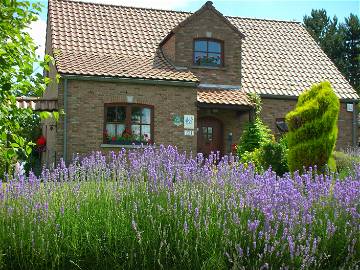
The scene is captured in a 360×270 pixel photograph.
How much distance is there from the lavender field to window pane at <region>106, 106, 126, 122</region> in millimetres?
12222

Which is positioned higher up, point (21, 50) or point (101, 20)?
point (101, 20)

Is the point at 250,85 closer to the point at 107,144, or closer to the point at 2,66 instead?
the point at 107,144

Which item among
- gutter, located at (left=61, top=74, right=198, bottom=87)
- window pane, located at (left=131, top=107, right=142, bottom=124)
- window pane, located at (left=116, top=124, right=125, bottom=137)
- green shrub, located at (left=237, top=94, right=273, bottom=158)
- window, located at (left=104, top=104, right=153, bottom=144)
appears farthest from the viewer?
green shrub, located at (left=237, top=94, right=273, bottom=158)

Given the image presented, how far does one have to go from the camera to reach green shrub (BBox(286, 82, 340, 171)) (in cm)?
1137

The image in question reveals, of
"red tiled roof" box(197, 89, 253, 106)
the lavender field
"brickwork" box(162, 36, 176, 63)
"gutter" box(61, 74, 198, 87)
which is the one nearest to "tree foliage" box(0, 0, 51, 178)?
the lavender field

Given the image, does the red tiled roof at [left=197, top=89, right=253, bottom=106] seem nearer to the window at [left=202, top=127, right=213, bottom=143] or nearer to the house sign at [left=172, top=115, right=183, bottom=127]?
the house sign at [left=172, top=115, right=183, bottom=127]

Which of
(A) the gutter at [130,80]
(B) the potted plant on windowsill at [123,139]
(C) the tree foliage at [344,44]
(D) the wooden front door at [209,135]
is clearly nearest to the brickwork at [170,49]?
(A) the gutter at [130,80]

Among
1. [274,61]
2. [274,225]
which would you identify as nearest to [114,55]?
[274,61]

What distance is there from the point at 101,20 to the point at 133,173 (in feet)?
55.4

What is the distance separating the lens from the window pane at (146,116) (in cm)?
1808

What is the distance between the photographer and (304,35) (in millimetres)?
25625

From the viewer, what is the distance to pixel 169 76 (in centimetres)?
1809

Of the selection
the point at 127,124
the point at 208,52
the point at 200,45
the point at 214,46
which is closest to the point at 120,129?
the point at 127,124

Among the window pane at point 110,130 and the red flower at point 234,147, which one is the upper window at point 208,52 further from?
the window pane at point 110,130
